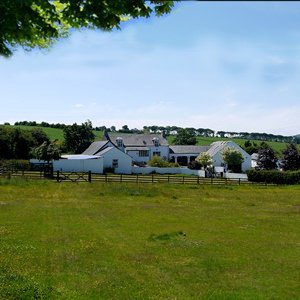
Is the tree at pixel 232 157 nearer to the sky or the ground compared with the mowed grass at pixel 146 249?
nearer to the sky

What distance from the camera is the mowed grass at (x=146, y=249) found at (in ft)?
40.1

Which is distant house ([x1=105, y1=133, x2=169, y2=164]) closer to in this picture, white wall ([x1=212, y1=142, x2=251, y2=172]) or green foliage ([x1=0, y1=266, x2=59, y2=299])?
white wall ([x1=212, y1=142, x2=251, y2=172])

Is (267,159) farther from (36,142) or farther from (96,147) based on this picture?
(36,142)

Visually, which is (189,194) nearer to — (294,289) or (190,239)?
(190,239)

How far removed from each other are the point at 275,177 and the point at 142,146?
167 ft

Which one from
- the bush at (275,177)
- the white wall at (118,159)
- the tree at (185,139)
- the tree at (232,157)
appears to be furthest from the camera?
the tree at (185,139)

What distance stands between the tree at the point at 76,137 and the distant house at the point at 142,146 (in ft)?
29.2

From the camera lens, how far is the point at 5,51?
8656mm

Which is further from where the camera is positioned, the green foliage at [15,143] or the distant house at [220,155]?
the green foliage at [15,143]

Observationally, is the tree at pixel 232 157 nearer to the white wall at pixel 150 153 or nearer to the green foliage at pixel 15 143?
the white wall at pixel 150 153

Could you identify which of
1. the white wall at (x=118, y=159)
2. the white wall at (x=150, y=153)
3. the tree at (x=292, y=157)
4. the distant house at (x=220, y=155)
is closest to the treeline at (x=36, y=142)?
the white wall at (x=118, y=159)

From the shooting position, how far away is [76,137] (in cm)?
11581

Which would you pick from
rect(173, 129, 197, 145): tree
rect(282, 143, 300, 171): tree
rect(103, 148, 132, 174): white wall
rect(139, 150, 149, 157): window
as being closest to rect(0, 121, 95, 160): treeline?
rect(103, 148, 132, 174): white wall

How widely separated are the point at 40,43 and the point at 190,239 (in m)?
12.6
